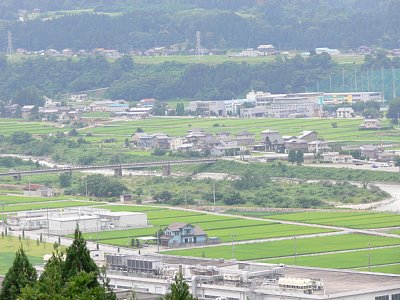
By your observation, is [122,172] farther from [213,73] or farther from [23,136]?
[213,73]

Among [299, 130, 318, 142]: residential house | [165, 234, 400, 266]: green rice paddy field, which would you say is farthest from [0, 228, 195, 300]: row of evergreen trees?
[299, 130, 318, 142]: residential house

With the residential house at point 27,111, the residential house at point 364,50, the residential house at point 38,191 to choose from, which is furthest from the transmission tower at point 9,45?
the residential house at point 38,191

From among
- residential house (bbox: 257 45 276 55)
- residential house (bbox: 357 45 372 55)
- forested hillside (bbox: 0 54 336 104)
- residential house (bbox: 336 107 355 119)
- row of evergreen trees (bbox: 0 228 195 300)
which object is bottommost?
residential house (bbox: 336 107 355 119)

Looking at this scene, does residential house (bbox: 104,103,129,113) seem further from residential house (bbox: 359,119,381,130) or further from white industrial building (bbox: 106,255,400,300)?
white industrial building (bbox: 106,255,400,300)

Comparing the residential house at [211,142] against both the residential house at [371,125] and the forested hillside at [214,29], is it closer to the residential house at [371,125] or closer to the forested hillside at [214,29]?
the residential house at [371,125]

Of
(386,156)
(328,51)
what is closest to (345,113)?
(386,156)

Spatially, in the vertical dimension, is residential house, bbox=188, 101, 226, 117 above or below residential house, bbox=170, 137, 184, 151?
above
